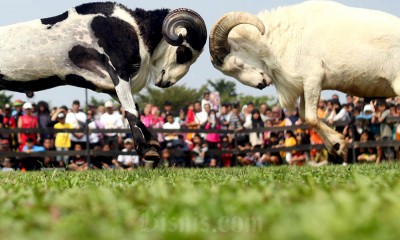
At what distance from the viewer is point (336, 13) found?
9.99 metres

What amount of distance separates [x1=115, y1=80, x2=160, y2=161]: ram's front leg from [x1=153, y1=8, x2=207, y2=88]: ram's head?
2.48ft

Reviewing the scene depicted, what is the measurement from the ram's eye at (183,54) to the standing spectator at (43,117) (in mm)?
8574

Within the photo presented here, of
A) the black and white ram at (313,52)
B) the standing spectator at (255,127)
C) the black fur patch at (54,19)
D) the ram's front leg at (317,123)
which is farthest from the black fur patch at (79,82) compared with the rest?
the standing spectator at (255,127)

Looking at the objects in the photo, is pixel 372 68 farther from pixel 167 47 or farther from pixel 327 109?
pixel 327 109

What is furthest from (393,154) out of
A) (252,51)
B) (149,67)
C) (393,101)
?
(149,67)

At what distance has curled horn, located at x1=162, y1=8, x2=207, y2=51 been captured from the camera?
9875mm

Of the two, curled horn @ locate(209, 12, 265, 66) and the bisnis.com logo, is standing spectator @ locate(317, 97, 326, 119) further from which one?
the bisnis.com logo

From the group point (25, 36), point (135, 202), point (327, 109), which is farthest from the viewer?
point (327, 109)

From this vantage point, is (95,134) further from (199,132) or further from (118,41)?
(118,41)

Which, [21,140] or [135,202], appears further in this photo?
[21,140]

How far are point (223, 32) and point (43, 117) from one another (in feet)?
28.6

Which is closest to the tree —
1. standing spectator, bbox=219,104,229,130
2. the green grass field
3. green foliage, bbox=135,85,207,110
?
green foliage, bbox=135,85,207,110

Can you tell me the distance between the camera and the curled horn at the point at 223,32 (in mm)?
10656

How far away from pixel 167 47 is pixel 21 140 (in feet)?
29.7
